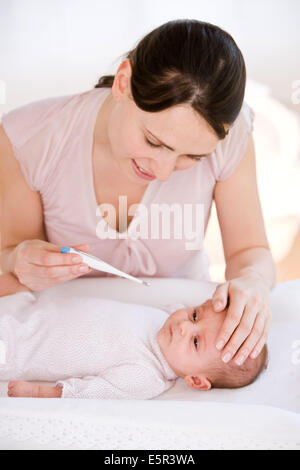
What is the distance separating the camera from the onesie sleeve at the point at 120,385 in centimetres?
117

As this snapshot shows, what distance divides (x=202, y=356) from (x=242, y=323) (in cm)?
14

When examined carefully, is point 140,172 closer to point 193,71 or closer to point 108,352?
point 193,71

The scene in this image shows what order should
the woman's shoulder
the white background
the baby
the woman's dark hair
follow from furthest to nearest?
1. the white background
2. the woman's shoulder
3. the baby
4. the woman's dark hair

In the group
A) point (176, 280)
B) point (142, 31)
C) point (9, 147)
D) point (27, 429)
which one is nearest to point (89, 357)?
point (27, 429)

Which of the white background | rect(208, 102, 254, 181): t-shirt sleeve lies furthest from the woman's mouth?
the white background

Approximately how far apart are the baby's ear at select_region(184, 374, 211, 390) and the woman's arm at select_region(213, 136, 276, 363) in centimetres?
12

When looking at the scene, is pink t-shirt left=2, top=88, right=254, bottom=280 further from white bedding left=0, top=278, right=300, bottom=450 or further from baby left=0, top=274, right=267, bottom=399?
white bedding left=0, top=278, right=300, bottom=450

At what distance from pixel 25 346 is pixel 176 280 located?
0.54 metres

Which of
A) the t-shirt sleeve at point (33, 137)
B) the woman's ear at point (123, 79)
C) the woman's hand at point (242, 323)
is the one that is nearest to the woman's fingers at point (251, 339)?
the woman's hand at point (242, 323)

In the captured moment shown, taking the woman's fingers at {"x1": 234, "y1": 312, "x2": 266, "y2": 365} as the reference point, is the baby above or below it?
below

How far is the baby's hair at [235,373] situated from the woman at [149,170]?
1.9 inches

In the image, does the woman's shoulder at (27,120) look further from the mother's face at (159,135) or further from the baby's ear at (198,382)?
the baby's ear at (198,382)

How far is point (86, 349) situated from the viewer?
4.20 feet

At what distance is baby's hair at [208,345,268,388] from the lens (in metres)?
1.20
